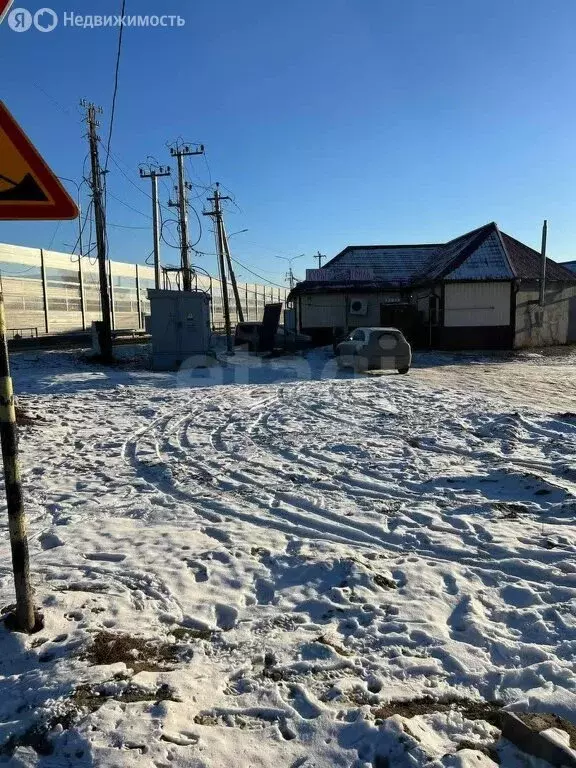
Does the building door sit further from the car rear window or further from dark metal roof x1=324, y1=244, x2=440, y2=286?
the car rear window

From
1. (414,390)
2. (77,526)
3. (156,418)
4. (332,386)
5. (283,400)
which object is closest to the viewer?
(77,526)

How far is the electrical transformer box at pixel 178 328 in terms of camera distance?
17.5 meters

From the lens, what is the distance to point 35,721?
7.45ft

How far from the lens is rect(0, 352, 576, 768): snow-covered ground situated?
226 centimetres

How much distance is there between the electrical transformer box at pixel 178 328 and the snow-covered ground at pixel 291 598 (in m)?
9.96

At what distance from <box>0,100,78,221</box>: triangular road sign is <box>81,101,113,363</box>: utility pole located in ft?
55.5

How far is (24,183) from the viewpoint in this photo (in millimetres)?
2508

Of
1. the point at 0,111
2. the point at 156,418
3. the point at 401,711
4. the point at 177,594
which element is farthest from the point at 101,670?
the point at 156,418

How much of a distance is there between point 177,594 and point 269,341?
21.4 meters

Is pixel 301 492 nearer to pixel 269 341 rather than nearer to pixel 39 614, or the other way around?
pixel 39 614

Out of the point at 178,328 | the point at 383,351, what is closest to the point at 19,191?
the point at 383,351

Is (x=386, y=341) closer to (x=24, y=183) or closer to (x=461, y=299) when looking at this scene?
(x=461, y=299)

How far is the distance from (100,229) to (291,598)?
18.8 m

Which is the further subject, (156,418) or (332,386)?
(332,386)
